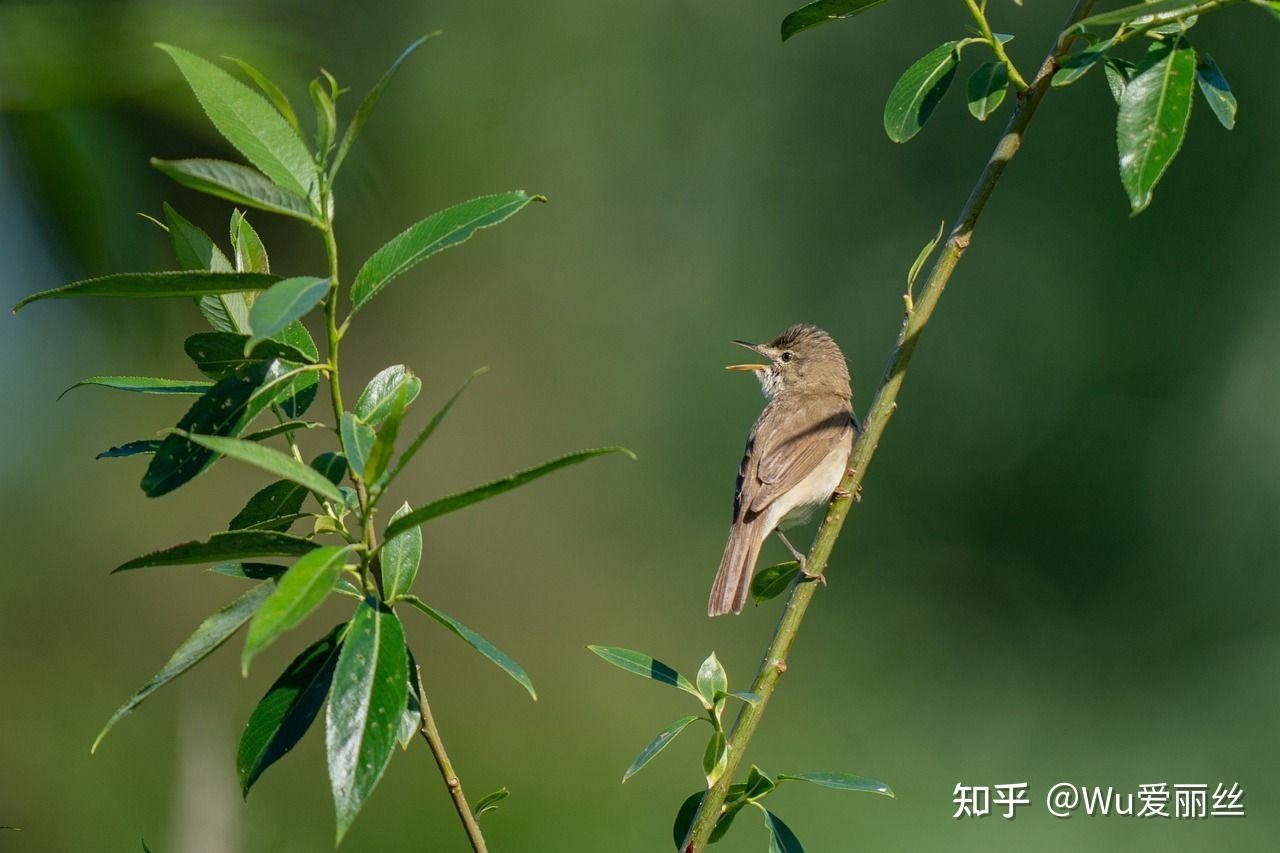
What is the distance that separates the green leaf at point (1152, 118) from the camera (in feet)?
4.04

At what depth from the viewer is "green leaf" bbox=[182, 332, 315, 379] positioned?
1.17 m

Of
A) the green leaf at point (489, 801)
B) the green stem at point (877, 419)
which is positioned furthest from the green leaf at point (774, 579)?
the green leaf at point (489, 801)

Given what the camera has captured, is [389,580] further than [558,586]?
No

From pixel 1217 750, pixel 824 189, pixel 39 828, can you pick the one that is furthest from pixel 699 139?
pixel 39 828

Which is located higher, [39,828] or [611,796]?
[611,796]

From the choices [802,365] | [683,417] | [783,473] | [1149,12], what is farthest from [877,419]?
[683,417]

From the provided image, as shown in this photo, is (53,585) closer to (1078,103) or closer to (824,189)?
(824,189)

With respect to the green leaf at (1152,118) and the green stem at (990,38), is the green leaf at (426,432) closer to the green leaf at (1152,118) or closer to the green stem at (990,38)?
the green leaf at (1152,118)

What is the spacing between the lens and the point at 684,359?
33.4ft

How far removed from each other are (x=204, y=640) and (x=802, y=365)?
145 inches

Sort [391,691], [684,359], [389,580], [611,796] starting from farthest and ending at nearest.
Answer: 1. [684,359]
2. [611,796]
3. [389,580]
4. [391,691]

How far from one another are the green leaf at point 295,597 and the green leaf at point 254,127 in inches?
13.5

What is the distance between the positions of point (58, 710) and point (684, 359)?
5.25m

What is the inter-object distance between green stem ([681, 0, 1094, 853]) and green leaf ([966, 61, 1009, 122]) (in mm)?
144
